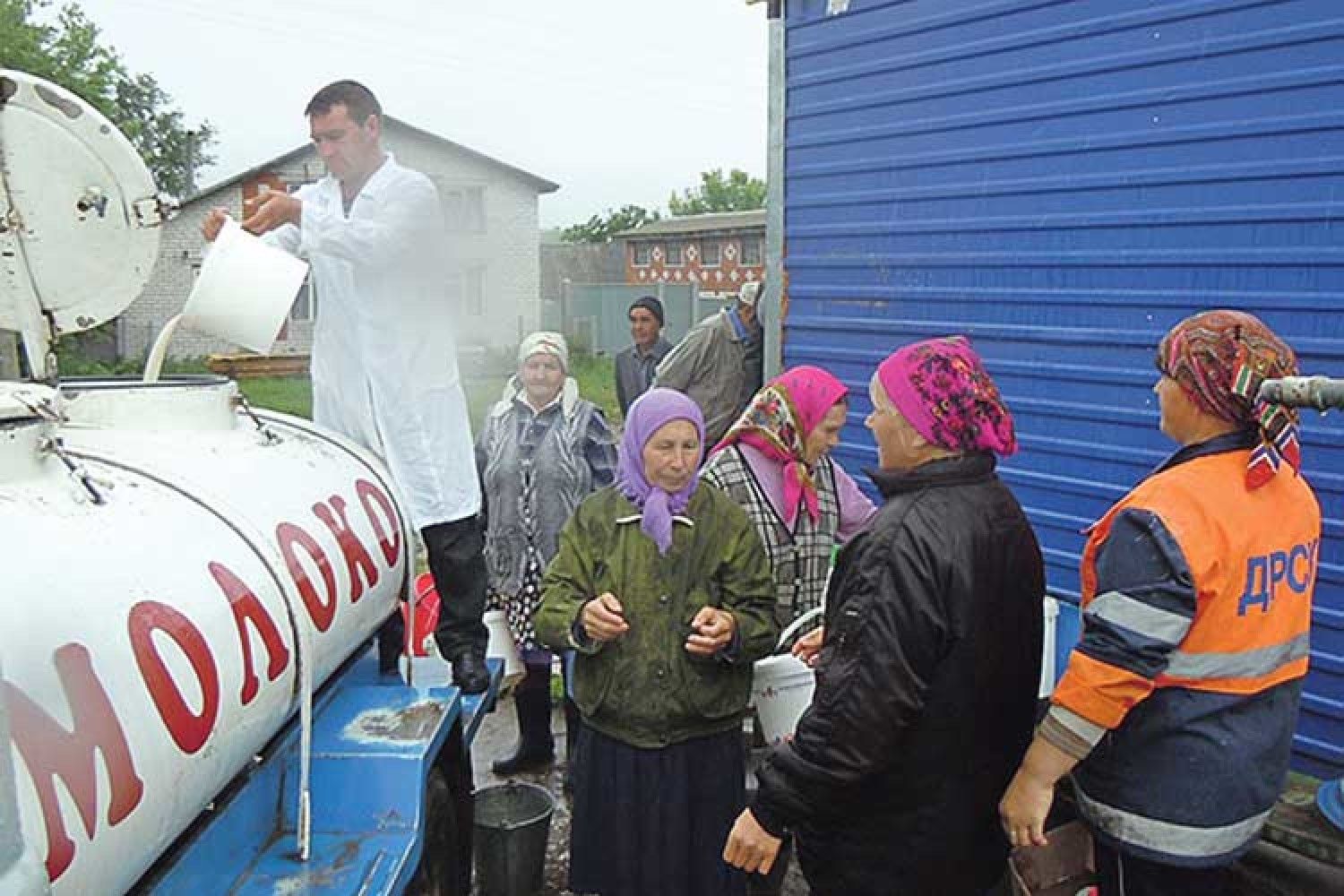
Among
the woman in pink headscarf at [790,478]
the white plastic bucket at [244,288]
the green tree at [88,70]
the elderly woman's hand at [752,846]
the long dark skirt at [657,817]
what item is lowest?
the long dark skirt at [657,817]

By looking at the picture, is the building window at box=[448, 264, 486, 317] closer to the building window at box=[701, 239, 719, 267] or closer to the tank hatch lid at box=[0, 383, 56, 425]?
the tank hatch lid at box=[0, 383, 56, 425]

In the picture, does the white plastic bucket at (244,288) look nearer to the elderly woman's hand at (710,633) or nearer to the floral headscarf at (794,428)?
the elderly woman's hand at (710,633)

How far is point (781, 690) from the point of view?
3.18 m

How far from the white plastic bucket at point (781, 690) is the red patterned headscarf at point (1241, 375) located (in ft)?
4.21

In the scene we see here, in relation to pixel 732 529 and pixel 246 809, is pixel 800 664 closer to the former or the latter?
pixel 732 529

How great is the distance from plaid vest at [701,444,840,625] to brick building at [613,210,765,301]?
3198 centimetres

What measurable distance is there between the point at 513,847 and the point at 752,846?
1626 mm

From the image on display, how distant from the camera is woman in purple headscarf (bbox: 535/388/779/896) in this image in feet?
9.80

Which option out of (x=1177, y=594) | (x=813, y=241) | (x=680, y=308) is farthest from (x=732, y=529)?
(x=680, y=308)

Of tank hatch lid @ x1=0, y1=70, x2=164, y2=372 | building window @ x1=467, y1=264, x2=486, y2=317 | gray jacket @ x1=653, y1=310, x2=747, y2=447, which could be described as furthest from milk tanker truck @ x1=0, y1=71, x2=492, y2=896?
gray jacket @ x1=653, y1=310, x2=747, y2=447

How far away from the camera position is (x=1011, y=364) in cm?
431

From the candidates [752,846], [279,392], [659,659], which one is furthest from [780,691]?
[279,392]

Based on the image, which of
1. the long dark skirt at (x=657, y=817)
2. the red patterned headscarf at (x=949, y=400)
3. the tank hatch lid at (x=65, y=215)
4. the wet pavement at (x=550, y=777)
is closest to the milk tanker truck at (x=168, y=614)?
the tank hatch lid at (x=65, y=215)

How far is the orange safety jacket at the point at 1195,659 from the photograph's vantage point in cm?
221
